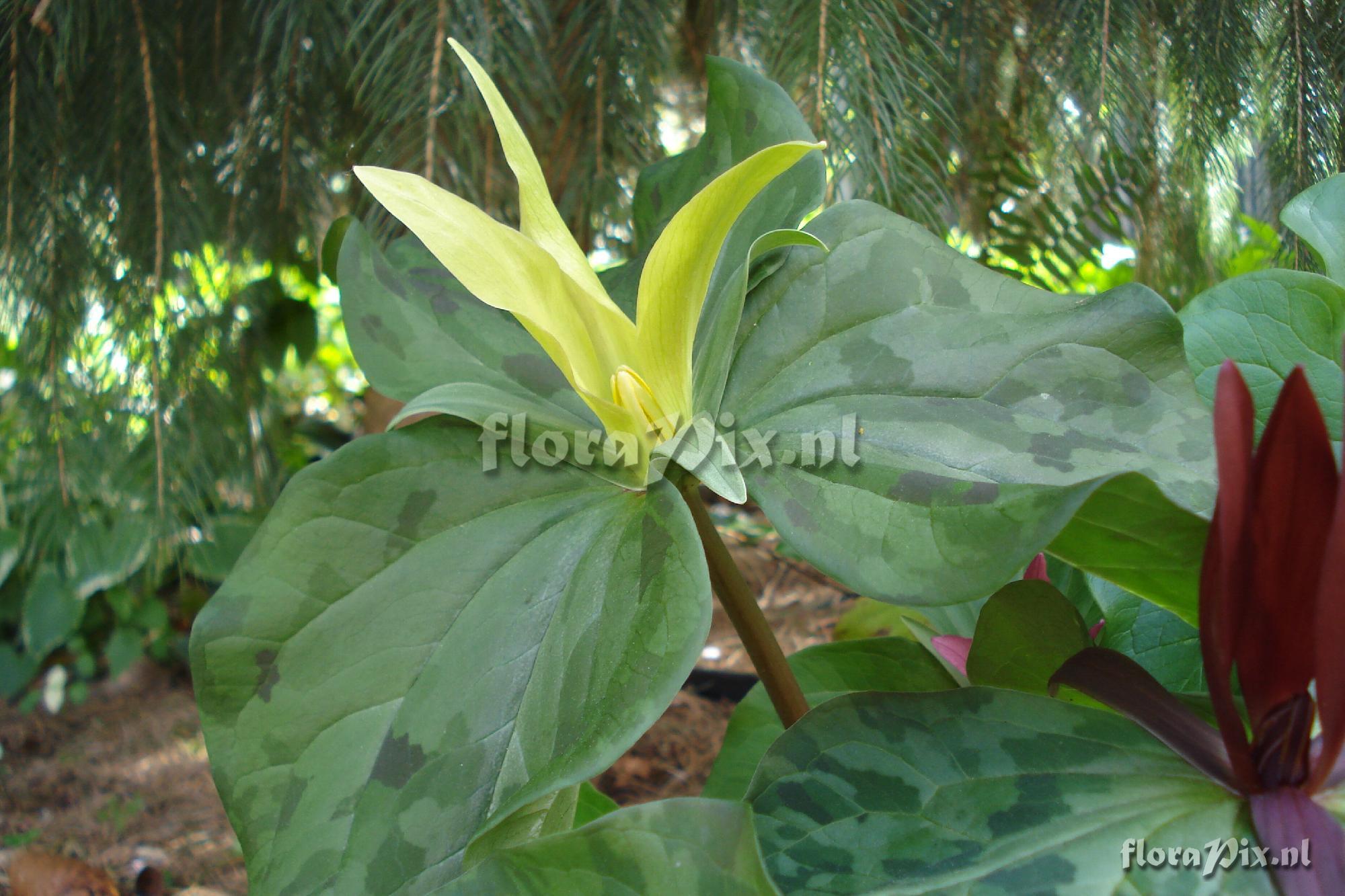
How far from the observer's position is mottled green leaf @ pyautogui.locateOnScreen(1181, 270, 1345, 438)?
41 centimetres

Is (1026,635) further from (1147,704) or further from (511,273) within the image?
(511,273)

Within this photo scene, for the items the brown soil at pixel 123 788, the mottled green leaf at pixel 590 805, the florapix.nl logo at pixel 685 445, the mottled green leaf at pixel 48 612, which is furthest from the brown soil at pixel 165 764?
the florapix.nl logo at pixel 685 445

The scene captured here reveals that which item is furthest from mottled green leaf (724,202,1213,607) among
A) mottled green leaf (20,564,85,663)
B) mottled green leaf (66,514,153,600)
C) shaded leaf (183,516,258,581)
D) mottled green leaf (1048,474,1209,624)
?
mottled green leaf (20,564,85,663)

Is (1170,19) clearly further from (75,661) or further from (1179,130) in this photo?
(75,661)

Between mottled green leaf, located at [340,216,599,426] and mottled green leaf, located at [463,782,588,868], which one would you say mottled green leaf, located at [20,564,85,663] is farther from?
mottled green leaf, located at [463,782,588,868]

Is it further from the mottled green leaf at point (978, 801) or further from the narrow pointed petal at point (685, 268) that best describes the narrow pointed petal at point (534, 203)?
the mottled green leaf at point (978, 801)

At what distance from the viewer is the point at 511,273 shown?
1.31 ft

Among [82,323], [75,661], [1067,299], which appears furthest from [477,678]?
[75,661]

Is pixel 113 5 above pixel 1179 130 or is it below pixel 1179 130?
above

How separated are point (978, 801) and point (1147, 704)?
0.08 metres

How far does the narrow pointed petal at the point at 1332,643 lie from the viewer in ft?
0.92

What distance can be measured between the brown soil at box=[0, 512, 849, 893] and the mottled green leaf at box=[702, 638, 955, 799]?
1.66ft

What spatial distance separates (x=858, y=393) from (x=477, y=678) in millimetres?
221

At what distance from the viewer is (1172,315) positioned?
365mm
